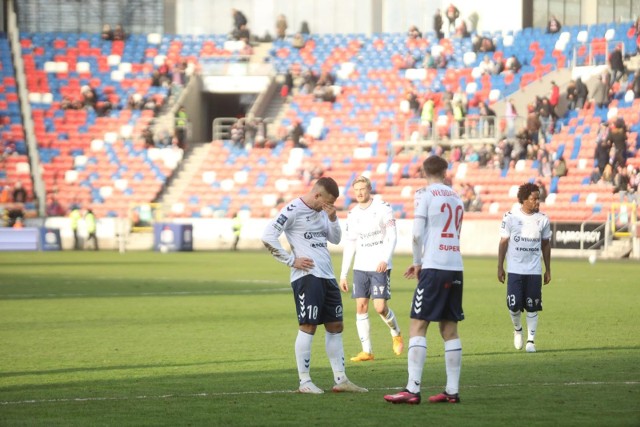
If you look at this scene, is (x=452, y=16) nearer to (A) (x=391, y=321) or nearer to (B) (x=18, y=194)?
(B) (x=18, y=194)

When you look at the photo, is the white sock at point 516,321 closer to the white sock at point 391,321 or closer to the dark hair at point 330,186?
the white sock at point 391,321

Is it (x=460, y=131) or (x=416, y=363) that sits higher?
(x=460, y=131)

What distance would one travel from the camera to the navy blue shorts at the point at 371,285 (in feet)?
51.8

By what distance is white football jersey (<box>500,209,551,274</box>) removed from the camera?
1638 centimetres

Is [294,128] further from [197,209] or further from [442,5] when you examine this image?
[442,5]

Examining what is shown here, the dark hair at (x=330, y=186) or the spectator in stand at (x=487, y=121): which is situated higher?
the spectator in stand at (x=487, y=121)

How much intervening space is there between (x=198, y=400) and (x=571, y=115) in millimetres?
40360

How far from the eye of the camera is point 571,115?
50094mm

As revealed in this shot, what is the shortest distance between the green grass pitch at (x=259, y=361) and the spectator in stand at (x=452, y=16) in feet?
102

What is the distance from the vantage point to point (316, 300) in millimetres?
12148

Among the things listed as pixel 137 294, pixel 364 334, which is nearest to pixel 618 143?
pixel 137 294

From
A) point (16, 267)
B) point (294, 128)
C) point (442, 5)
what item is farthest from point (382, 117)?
point (16, 267)

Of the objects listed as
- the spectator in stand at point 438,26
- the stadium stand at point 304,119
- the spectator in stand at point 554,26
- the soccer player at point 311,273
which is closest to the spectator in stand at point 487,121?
the stadium stand at point 304,119

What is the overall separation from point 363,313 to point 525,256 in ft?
7.43
